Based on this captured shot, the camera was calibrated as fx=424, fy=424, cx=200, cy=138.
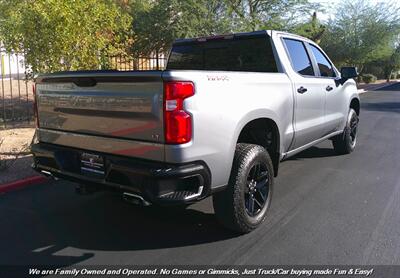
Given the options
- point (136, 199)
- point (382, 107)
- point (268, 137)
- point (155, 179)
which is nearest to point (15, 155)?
point (136, 199)

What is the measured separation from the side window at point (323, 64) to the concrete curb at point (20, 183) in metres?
4.18

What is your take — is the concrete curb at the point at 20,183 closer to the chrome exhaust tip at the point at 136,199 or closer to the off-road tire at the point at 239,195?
the chrome exhaust tip at the point at 136,199

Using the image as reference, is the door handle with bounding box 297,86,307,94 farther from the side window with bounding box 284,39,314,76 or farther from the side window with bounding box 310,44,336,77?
the side window with bounding box 310,44,336,77

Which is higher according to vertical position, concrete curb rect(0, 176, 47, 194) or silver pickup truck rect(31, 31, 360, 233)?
silver pickup truck rect(31, 31, 360, 233)

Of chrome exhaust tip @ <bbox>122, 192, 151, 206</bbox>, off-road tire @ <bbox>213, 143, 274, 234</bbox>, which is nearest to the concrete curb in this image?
chrome exhaust tip @ <bbox>122, 192, 151, 206</bbox>

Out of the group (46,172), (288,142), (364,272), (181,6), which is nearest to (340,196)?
(288,142)

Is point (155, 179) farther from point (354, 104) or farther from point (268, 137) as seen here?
point (354, 104)

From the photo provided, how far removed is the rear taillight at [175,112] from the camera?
3221 mm

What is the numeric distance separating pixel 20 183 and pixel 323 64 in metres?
4.55

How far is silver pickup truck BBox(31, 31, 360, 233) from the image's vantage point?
3289mm

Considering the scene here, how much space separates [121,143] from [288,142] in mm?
2140

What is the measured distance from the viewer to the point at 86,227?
4293 mm

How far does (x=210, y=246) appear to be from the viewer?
3850 millimetres

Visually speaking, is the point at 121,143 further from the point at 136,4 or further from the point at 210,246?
the point at 136,4
